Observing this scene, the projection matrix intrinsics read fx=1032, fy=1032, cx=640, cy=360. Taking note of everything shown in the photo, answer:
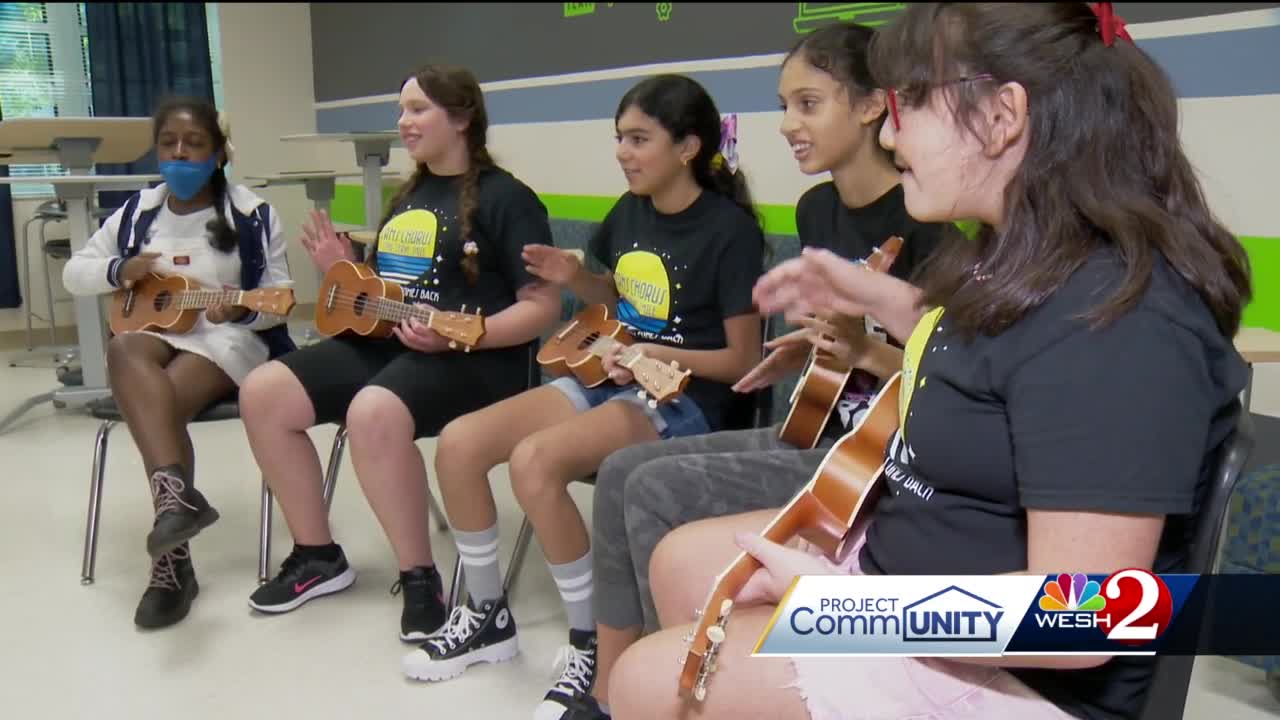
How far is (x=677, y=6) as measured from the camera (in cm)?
360

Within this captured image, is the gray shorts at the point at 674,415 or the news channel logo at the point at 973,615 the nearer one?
the news channel logo at the point at 973,615

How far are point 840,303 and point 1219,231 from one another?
19.1 inches

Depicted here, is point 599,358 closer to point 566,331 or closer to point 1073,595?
point 566,331

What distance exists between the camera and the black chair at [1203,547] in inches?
38.5

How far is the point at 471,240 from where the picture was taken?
2367mm

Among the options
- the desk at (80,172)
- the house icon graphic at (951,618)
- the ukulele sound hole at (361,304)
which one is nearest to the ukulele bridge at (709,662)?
the house icon graphic at (951,618)

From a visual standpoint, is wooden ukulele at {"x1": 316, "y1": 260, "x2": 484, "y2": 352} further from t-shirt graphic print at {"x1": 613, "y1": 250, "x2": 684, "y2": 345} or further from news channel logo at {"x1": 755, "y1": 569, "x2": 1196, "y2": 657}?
news channel logo at {"x1": 755, "y1": 569, "x2": 1196, "y2": 657}

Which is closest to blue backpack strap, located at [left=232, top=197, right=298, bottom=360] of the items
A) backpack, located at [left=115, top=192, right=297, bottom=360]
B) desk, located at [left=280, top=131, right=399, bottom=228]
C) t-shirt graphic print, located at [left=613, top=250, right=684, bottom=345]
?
backpack, located at [left=115, top=192, right=297, bottom=360]

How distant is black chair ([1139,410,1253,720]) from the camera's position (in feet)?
3.21

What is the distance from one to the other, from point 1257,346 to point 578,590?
4.30ft

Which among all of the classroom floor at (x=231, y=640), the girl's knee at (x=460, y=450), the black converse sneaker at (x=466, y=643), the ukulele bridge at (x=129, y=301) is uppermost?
the ukulele bridge at (x=129, y=301)

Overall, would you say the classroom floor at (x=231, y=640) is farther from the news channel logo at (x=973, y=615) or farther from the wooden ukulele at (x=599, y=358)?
the news channel logo at (x=973, y=615)

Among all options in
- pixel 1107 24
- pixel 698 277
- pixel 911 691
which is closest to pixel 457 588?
pixel 698 277

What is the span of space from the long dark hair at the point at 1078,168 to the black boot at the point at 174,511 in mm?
1882
